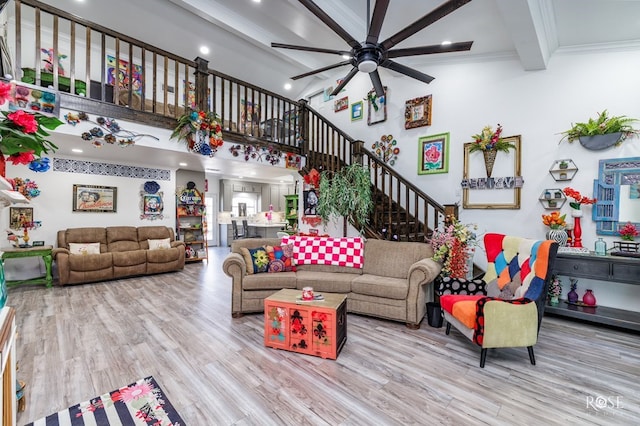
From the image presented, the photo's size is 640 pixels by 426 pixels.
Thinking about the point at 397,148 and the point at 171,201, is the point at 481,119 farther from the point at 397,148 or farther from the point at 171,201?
the point at 171,201

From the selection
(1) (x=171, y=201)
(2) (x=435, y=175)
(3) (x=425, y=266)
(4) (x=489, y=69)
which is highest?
(4) (x=489, y=69)

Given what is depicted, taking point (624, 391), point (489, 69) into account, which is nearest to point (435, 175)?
point (489, 69)

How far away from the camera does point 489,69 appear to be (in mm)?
4395

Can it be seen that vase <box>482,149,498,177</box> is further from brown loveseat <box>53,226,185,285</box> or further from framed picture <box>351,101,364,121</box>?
brown loveseat <box>53,226,185,285</box>

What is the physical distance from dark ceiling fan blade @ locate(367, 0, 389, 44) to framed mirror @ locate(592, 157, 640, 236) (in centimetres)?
324

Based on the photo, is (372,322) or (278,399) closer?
(278,399)

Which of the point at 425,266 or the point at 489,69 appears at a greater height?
the point at 489,69

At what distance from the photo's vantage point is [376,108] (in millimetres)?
5801

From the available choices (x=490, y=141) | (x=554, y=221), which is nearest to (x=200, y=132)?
(x=490, y=141)

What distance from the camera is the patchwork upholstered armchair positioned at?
7.55ft

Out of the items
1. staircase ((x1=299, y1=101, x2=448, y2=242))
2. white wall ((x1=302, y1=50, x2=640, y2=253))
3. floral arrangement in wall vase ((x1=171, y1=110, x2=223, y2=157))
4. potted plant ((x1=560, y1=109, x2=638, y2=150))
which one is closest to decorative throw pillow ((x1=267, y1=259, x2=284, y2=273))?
staircase ((x1=299, y1=101, x2=448, y2=242))

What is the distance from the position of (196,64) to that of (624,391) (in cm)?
604

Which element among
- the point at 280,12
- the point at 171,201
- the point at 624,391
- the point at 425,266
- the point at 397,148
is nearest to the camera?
the point at 624,391

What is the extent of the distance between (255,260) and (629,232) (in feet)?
14.0
